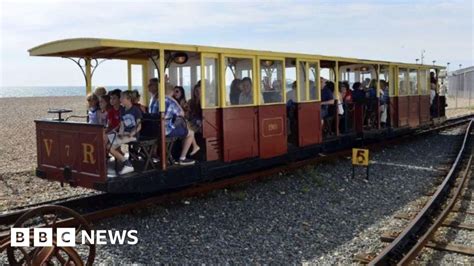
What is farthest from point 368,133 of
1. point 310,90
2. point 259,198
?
point 259,198

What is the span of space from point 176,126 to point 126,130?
775 millimetres

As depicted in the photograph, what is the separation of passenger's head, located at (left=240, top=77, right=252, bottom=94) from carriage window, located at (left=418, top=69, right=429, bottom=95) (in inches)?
379

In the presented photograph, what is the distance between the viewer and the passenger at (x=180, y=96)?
27.2 feet

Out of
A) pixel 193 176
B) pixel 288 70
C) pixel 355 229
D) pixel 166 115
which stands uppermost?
pixel 288 70

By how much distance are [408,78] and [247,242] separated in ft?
37.4

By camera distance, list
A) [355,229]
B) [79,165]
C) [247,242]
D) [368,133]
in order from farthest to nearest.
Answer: [368,133], [79,165], [355,229], [247,242]

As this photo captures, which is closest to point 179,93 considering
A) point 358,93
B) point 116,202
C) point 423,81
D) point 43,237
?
point 116,202

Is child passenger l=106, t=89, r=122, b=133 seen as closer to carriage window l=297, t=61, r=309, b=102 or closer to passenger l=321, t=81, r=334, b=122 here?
carriage window l=297, t=61, r=309, b=102

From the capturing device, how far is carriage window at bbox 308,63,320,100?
416 inches

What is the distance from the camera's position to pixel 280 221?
269 inches

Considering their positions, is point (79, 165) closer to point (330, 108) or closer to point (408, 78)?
point (330, 108)

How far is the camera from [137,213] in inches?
273

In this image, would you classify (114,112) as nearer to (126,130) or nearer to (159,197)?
(126,130)

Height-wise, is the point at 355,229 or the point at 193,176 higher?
the point at 193,176
